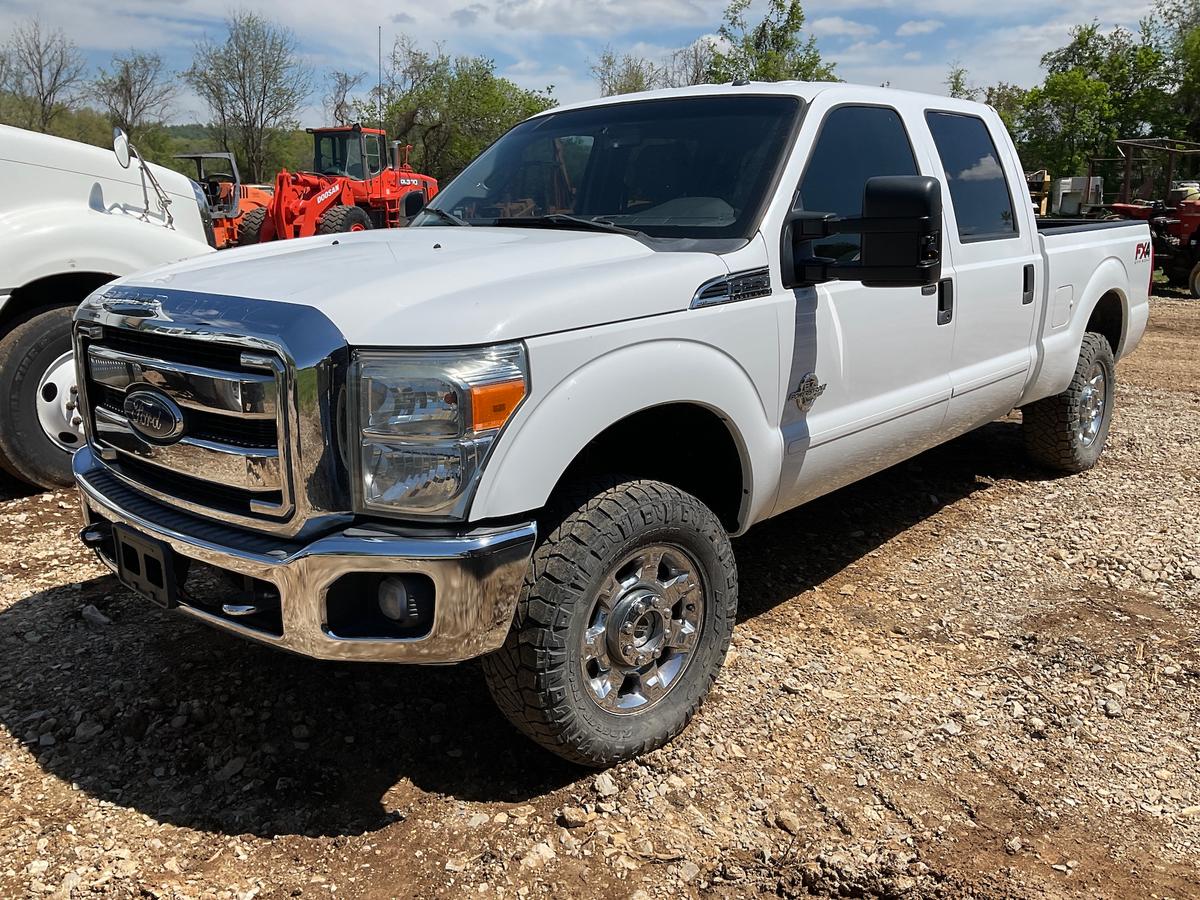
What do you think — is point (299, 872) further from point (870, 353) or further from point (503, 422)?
point (870, 353)

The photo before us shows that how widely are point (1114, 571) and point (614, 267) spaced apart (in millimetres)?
3013

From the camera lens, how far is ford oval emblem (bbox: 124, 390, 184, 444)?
2533mm

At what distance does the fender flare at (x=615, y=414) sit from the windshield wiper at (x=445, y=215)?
1.35 meters

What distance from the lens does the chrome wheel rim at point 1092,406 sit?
5531 mm

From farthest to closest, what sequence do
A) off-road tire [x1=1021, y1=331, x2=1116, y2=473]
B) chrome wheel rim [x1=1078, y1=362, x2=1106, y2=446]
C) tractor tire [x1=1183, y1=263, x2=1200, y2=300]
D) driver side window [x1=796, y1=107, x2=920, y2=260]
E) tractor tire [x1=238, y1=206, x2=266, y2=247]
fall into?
tractor tire [x1=238, y1=206, x2=266, y2=247], tractor tire [x1=1183, y1=263, x2=1200, y2=300], chrome wheel rim [x1=1078, y1=362, x2=1106, y2=446], off-road tire [x1=1021, y1=331, x2=1116, y2=473], driver side window [x1=796, y1=107, x2=920, y2=260]

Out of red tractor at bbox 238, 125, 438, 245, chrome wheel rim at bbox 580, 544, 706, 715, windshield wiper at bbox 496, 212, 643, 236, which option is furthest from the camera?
red tractor at bbox 238, 125, 438, 245

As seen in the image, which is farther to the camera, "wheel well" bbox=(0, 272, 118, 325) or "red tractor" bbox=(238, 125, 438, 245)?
"red tractor" bbox=(238, 125, 438, 245)

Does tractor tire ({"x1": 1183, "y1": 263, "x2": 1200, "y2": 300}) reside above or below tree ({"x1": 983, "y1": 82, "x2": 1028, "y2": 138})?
below

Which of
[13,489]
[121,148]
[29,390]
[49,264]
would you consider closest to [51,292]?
[49,264]

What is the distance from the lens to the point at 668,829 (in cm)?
259

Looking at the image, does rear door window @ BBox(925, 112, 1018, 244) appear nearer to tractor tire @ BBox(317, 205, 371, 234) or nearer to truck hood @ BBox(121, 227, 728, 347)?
truck hood @ BBox(121, 227, 728, 347)

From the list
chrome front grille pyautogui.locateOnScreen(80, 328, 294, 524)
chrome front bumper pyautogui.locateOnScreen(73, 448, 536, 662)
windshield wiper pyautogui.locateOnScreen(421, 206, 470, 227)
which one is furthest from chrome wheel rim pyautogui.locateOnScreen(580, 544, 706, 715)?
windshield wiper pyautogui.locateOnScreen(421, 206, 470, 227)

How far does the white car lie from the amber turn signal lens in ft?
11.4

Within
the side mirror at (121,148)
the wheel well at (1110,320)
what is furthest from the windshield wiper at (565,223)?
the wheel well at (1110,320)
